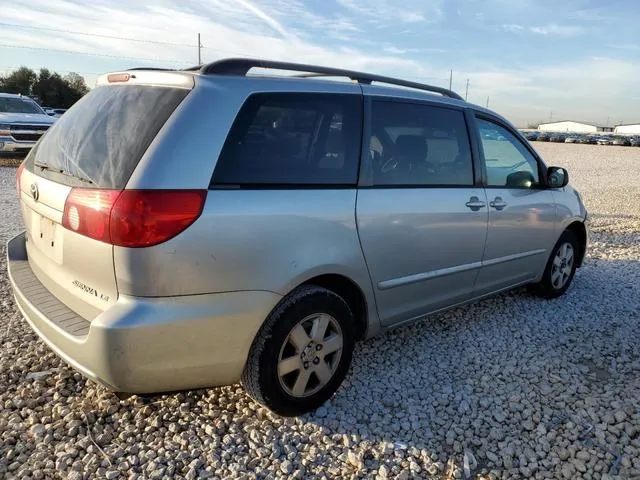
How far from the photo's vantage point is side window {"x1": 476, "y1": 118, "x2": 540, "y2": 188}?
156 inches

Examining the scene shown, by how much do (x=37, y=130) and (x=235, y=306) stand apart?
13928 mm

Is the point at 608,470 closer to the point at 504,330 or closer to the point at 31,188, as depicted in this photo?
the point at 504,330

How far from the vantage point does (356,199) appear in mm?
2887

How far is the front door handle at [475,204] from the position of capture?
3627mm

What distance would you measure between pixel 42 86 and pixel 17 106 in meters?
46.4

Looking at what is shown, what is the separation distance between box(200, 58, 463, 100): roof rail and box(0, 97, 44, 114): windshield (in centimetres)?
1433

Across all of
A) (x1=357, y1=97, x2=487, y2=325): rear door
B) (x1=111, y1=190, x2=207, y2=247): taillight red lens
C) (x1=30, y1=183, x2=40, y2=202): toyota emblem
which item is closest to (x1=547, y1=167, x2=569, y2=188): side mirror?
(x1=357, y1=97, x2=487, y2=325): rear door

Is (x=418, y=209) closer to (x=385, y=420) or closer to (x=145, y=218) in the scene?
(x=385, y=420)

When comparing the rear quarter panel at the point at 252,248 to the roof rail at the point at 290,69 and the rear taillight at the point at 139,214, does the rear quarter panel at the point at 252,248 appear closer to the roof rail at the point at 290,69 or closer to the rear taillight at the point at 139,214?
the rear taillight at the point at 139,214

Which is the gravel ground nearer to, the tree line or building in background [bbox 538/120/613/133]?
the tree line

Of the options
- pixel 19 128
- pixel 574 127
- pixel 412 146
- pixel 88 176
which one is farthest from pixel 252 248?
pixel 574 127

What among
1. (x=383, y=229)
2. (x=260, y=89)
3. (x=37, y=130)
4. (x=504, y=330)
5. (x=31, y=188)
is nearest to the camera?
(x=260, y=89)

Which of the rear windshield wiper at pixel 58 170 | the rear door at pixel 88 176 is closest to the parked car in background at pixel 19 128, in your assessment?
the rear windshield wiper at pixel 58 170

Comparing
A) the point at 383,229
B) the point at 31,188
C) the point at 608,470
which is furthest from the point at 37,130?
the point at 608,470
